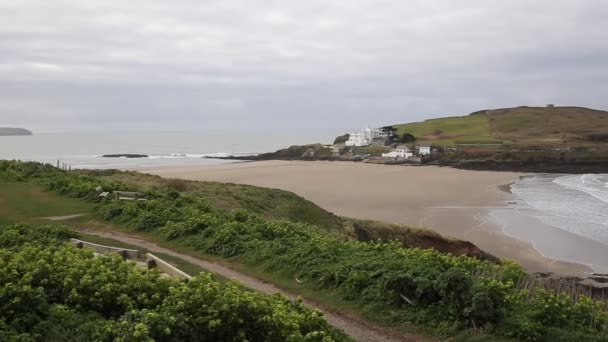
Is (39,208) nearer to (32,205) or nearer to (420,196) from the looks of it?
(32,205)

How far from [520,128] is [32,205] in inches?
4660

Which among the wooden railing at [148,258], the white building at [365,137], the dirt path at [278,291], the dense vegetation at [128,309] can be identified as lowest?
the dirt path at [278,291]

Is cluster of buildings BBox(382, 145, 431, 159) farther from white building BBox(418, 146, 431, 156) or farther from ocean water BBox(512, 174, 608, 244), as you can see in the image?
ocean water BBox(512, 174, 608, 244)

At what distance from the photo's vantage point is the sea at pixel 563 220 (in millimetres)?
23266

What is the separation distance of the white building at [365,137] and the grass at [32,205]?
9160 centimetres

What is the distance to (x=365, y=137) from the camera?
113438mm

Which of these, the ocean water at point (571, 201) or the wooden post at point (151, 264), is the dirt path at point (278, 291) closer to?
the wooden post at point (151, 264)

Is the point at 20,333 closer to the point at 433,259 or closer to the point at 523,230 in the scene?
the point at 433,259

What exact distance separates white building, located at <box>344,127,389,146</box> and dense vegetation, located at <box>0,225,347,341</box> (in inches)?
4053

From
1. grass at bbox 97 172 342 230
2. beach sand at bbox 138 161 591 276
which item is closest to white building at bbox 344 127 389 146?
beach sand at bbox 138 161 591 276

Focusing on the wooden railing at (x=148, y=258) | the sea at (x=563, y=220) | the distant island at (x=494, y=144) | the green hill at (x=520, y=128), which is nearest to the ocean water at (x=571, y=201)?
the sea at (x=563, y=220)

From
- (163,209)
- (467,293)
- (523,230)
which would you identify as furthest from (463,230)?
(467,293)

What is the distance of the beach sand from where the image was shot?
82.4 feet

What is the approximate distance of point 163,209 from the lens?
57.6 feet
